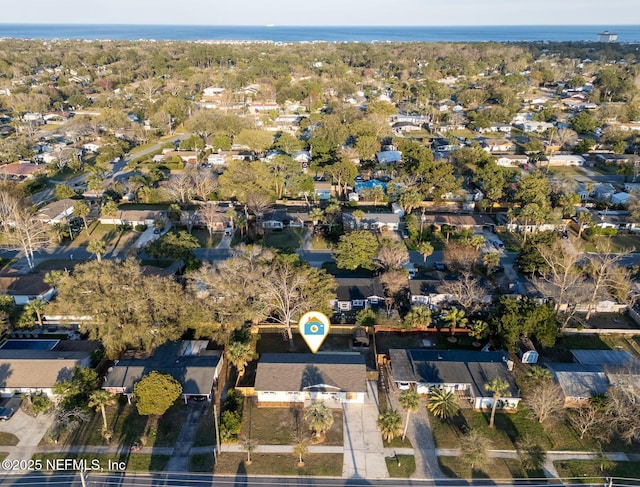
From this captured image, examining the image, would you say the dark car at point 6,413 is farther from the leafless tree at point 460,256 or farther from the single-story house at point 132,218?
the leafless tree at point 460,256

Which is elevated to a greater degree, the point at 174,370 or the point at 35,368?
the point at 174,370

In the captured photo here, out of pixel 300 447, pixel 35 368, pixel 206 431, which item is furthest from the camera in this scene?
pixel 35 368

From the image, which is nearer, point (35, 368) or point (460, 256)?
point (35, 368)

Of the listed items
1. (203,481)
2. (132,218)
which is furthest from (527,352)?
(132,218)

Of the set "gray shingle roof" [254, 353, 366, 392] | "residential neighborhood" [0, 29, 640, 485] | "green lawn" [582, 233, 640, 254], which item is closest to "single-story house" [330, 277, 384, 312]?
"residential neighborhood" [0, 29, 640, 485]

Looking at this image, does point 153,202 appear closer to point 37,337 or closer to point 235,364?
point 37,337

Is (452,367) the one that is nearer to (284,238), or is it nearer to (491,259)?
(491,259)

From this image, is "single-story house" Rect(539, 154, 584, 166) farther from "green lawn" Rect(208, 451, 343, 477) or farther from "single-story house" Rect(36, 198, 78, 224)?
"single-story house" Rect(36, 198, 78, 224)
